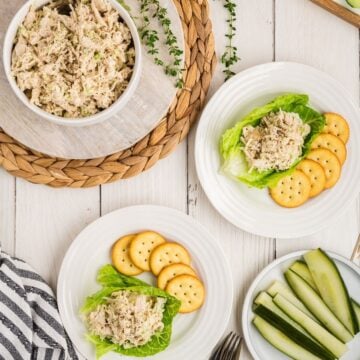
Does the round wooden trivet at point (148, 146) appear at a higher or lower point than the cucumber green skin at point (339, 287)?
higher

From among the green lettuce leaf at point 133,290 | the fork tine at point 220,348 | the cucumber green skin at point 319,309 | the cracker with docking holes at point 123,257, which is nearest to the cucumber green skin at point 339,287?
the cucumber green skin at point 319,309

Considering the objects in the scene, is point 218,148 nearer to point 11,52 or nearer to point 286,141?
point 286,141

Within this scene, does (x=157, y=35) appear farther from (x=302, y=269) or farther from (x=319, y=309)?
(x=319, y=309)

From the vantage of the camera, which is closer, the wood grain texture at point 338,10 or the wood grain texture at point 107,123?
the wood grain texture at point 107,123

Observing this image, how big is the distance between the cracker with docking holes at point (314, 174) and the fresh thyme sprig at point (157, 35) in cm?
47

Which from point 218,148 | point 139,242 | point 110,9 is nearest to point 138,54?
point 110,9

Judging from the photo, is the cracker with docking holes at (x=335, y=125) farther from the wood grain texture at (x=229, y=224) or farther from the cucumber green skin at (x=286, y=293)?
the cucumber green skin at (x=286, y=293)

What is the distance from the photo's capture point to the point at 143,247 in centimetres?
202

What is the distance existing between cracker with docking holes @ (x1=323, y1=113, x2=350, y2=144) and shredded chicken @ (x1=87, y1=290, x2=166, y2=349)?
2.42 ft

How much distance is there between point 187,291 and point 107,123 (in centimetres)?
57

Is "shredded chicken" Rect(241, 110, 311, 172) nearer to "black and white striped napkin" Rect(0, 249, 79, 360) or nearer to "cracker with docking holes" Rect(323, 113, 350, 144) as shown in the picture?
"cracker with docking holes" Rect(323, 113, 350, 144)

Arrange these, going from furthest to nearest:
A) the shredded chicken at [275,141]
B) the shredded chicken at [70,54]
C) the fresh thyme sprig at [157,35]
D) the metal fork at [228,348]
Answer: the metal fork at [228,348]
the shredded chicken at [275,141]
the fresh thyme sprig at [157,35]
the shredded chicken at [70,54]

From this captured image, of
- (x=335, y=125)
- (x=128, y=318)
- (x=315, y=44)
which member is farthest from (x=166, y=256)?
(x=315, y=44)

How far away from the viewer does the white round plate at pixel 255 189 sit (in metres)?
2.03
